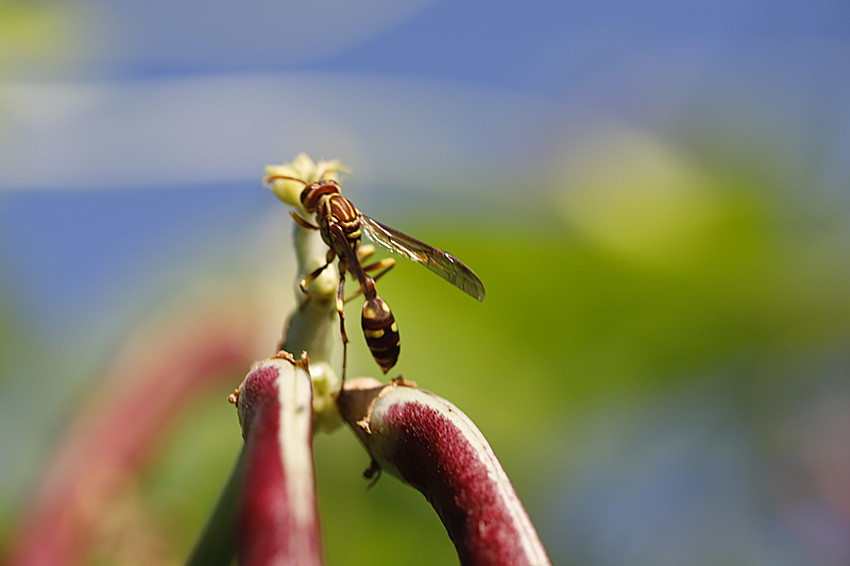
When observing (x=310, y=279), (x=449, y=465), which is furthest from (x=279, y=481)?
(x=310, y=279)

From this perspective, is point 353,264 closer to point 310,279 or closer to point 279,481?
point 310,279

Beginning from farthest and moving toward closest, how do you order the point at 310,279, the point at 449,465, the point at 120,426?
1. the point at 120,426
2. the point at 310,279
3. the point at 449,465

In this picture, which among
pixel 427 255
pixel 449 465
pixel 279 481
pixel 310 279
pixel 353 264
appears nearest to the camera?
pixel 279 481

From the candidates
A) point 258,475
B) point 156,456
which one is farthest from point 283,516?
point 156,456

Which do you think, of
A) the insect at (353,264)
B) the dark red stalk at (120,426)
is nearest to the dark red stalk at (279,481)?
the insect at (353,264)

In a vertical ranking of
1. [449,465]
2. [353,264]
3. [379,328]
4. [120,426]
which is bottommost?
[449,465]

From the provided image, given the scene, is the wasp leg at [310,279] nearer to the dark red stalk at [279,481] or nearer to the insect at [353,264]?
the insect at [353,264]

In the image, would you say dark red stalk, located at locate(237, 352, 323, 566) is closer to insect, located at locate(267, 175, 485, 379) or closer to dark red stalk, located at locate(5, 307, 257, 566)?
insect, located at locate(267, 175, 485, 379)
